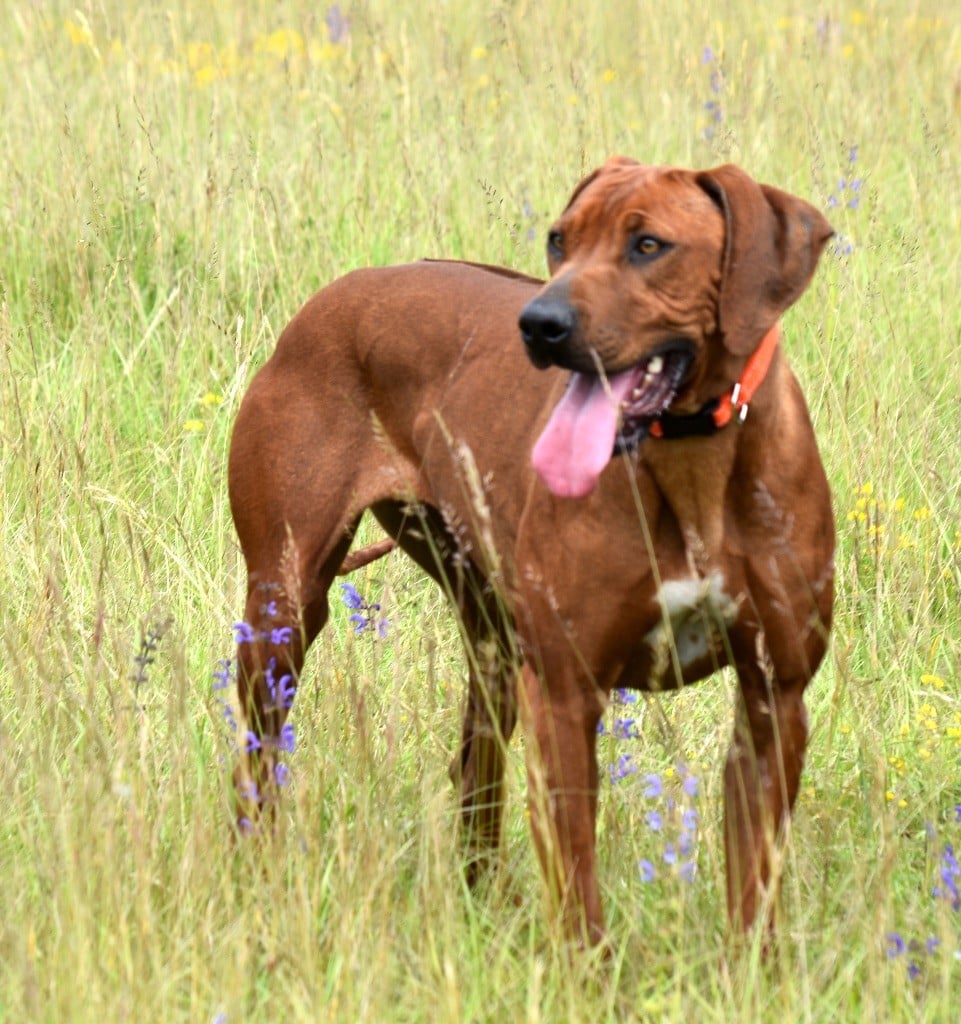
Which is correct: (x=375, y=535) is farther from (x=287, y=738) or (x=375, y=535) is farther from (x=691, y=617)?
(x=691, y=617)

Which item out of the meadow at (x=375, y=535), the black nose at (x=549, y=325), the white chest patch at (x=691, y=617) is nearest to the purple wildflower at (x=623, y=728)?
the meadow at (x=375, y=535)

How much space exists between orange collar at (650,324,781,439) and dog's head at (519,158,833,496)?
0.8 inches

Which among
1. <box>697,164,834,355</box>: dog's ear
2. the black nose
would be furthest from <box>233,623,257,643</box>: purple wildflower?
<box>697,164,834,355</box>: dog's ear

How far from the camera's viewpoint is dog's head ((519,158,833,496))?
9.45ft

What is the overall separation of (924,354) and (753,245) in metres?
2.40

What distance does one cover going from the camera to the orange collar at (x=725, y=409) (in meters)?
3.01

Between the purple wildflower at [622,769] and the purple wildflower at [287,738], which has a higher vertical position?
the purple wildflower at [287,738]

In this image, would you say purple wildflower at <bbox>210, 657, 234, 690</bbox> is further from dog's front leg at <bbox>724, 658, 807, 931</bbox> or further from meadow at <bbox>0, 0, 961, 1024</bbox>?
dog's front leg at <bbox>724, 658, 807, 931</bbox>

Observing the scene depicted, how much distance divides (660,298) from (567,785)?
32.4 inches

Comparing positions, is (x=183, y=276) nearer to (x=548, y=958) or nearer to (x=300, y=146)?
(x=300, y=146)

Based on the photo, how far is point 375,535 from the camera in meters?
4.71

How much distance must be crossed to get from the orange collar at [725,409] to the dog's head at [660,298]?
0.02 metres

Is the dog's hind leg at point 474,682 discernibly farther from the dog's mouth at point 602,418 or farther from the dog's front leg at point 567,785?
the dog's mouth at point 602,418

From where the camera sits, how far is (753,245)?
2943 millimetres
